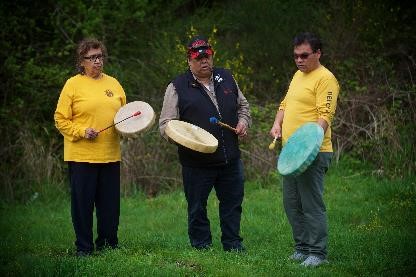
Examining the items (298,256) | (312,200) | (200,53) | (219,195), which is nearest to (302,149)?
(312,200)

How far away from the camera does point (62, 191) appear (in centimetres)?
1120

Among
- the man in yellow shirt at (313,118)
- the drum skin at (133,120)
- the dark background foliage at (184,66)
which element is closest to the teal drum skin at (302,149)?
the man in yellow shirt at (313,118)

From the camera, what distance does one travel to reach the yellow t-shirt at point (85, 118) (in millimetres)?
6605

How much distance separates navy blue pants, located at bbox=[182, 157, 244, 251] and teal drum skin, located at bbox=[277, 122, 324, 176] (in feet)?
2.70

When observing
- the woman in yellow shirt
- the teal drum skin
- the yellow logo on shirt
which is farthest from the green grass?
the yellow logo on shirt

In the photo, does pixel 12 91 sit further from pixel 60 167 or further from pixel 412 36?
pixel 412 36

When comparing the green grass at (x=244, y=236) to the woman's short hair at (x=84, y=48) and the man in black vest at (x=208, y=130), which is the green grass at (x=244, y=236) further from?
the woman's short hair at (x=84, y=48)

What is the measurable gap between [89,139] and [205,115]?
107 cm

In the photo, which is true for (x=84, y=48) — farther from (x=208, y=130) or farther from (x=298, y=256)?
(x=298, y=256)

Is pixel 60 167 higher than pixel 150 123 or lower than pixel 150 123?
lower

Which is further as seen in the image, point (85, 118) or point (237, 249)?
point (237, 249)

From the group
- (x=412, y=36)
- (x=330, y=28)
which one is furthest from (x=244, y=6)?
(x=412, y=36)

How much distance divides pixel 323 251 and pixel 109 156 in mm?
2102

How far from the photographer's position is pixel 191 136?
6.35 m
